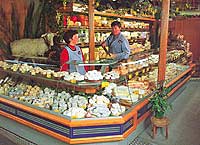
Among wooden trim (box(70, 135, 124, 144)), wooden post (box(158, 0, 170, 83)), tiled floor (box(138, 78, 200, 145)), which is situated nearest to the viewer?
wooden trim (box(70, 135, 124, 144))

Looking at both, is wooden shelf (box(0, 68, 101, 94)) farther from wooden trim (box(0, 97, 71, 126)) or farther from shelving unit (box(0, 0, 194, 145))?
wooden trim (box(0, 97, 71, 126))

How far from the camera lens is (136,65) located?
438 cm

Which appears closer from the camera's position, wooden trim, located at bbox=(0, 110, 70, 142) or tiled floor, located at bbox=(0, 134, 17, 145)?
wooden trim, located at bbox=(0, 110, 70, 142)

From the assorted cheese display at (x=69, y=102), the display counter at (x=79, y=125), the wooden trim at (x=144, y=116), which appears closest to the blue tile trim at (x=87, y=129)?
the display counter at (x=79, y=125)

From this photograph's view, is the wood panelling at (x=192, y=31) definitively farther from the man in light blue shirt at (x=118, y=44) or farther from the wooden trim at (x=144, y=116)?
the wooden trim at (x=144, y=116)

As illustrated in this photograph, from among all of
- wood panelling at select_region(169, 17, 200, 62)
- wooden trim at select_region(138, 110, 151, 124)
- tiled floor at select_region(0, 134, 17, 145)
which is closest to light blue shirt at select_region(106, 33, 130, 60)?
wooden trim at select_region(138, 110, 151, 124)

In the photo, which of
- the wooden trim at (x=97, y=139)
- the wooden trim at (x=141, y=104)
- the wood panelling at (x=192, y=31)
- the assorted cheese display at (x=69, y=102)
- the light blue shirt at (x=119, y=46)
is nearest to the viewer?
the wooden trim at (x=97, y=139)

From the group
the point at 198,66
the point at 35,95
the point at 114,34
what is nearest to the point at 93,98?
the point at 35,95

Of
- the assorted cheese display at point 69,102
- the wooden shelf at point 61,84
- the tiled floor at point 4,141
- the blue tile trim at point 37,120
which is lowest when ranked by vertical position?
the tiled floor at point 4,141

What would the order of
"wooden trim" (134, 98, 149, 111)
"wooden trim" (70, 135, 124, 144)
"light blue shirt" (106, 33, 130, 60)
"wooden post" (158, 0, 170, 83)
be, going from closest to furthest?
"wooden trim" (70, 135, 124, 144) → "wooden trim" (134, 98, 149, 111) → "wooden post" (158, 0, 170, 83) → "light blue shirt" (106, 33, 130, 60)

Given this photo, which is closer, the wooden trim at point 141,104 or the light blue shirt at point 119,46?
the wooden trim at point 141,104

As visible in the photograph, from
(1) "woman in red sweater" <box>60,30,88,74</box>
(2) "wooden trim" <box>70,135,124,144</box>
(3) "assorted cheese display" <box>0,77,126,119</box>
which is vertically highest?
(1) "woman in red sweater" <box>60,30,88,74</box>

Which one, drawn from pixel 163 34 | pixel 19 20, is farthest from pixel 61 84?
pixel 19 20

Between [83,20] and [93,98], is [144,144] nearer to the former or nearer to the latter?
[93,98]
